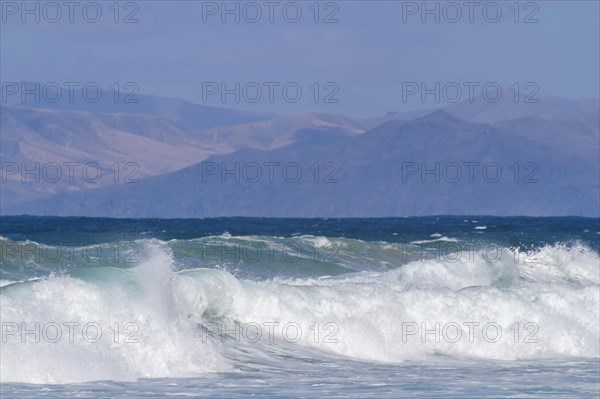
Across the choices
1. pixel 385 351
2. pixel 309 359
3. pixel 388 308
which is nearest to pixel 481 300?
pixel 388 308

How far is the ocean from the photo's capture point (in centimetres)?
1664

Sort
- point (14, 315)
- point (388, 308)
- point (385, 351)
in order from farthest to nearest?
point (388, 308)
point (385, 351)
point (14, 315)

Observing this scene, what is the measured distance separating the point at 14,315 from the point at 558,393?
23.1ft

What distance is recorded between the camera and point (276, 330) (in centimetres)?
2205

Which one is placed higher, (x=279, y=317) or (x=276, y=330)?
(x=279, y=317)

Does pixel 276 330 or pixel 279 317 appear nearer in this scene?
pixel 276 330

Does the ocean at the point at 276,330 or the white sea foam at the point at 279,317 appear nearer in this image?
the ocean at the point at 276,330

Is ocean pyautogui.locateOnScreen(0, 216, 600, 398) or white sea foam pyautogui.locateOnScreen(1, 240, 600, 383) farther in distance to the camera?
white sea foam pyautogui.locateOnScreen(1, 240, 600, 383)

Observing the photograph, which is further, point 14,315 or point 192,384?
point 14,315

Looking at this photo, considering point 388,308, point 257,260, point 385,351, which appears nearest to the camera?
point 385,351

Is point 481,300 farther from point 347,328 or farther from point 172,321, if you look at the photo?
point 172,321

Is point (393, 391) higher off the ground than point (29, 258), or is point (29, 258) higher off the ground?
point (29, 258)

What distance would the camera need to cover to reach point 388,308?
23469mm

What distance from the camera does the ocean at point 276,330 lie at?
1664cm
